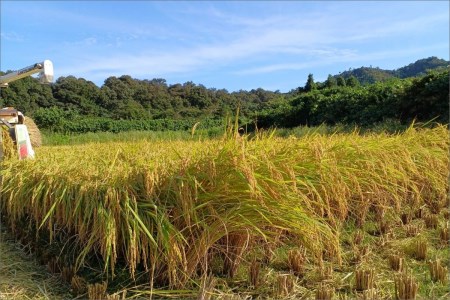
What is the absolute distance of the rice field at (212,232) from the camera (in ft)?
6.38

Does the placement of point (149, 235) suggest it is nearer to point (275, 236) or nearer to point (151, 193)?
point (151, 193)

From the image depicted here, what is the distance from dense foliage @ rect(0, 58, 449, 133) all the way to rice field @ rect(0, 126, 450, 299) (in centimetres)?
155

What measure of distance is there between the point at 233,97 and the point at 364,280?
98.5 inches

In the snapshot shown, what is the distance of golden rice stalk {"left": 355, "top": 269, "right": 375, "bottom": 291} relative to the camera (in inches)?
78.9

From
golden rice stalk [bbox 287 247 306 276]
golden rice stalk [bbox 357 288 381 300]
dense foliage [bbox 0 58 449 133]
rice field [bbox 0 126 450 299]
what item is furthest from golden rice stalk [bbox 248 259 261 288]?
dense foliage [bbox 0 58 449 133]

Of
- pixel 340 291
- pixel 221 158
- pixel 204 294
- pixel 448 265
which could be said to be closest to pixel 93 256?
pixel 204 294

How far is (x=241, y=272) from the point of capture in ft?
7.23

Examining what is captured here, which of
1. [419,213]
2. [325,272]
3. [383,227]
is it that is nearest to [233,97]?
[383,227]

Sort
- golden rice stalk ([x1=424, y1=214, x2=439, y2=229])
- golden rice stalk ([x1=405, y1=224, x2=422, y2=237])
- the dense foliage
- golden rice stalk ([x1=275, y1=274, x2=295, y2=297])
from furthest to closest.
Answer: the dense foliage → golden rice stalk ([x1=424, y1=214, x2=439, y2=229]) → golden rice stalk ([x1=405, y1=224, x2=422, y2=237]) → golden rice stalk ([x1=275, y1=274, x2=295, y2=297])

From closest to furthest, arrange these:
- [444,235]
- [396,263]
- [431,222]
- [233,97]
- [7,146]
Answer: [396,263] < [444,235] < [431,222] < [7,146] < [233,97]

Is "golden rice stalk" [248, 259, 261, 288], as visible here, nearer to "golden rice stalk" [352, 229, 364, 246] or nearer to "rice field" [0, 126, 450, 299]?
"rice field" [0, 126, 450, 299]

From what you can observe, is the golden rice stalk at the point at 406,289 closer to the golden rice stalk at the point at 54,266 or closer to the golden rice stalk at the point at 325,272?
the golden rice stalk at the point at 325,272

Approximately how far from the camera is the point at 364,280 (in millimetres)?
2021

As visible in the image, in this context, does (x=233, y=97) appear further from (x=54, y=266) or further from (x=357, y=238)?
(x=54, y=266)
